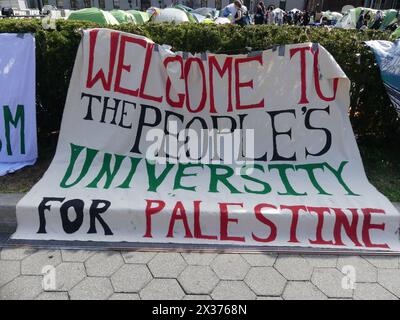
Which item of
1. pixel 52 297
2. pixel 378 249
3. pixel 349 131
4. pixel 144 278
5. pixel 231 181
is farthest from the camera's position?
pixel 349 131

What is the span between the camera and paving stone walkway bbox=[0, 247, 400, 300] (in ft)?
8.00

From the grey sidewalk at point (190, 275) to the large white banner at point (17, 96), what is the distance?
1.48 m

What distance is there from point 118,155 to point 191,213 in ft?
3.99

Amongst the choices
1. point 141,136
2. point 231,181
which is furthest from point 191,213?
point 141,136

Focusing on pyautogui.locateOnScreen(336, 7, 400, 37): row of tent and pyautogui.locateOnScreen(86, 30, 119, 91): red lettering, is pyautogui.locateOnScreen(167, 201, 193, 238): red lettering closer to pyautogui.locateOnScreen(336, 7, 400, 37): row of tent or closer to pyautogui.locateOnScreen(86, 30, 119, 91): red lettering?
pyautogui.locateOnScreen(86, 30, 119, 91): red lettering

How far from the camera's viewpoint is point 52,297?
2377 mm

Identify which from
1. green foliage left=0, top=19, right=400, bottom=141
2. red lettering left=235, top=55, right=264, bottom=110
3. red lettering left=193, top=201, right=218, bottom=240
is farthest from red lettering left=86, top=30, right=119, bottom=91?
red lettering left=193, top=201, right=218, bottom=240

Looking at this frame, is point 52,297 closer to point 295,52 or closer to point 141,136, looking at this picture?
point 141,136

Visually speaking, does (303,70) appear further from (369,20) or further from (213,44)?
(369,20)

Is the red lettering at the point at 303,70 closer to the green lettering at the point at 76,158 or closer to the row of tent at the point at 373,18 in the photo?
the green lettering at the point at 76,158

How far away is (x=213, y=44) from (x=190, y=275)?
2.53 metres

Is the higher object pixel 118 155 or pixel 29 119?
pixel 29 119

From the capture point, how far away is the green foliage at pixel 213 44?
12.7ft

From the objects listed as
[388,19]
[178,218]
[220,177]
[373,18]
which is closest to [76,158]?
[178,218]
